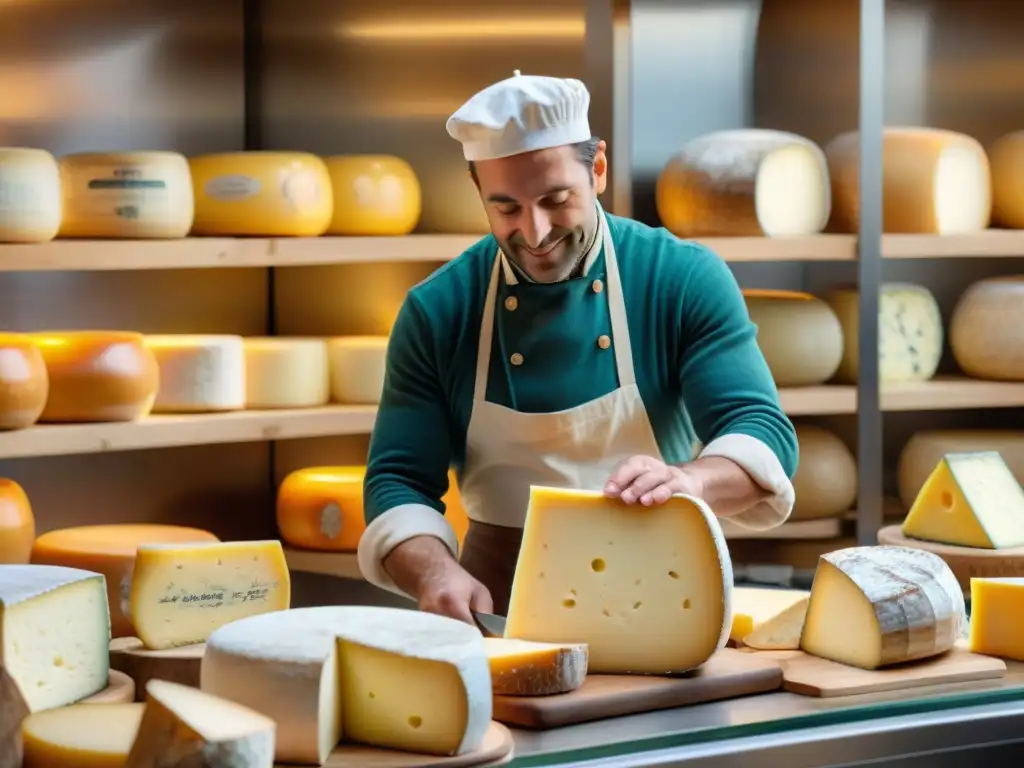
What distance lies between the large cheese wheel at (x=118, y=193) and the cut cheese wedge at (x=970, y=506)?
1.58 metres

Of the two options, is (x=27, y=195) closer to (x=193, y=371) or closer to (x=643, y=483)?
(x=193, y=371)

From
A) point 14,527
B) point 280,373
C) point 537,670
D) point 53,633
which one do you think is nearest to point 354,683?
point 537,670

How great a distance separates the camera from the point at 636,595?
176 centimetres

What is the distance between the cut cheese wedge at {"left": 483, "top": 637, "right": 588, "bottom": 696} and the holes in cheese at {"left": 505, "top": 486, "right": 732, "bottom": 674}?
11 cm

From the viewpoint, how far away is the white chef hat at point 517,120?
81.5 inches

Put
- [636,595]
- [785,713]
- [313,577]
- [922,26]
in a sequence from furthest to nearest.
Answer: [922,26] < [313,577] < [636,595] < [785,713]

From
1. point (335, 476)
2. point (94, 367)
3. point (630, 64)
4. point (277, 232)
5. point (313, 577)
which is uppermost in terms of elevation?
point (630, 64)

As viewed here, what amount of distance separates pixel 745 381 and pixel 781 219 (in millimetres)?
1501

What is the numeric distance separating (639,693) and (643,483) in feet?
0.75

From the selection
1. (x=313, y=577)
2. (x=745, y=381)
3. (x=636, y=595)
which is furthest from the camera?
(x=313, y=577)

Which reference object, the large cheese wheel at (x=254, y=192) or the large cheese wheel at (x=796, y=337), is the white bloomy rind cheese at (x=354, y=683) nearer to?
the large cheese wheel at (x=254, y=192)

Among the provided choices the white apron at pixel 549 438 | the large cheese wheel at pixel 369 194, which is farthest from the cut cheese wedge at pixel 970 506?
the large cheese wheel at pixel 369 194

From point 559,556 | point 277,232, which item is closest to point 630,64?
point 277,232

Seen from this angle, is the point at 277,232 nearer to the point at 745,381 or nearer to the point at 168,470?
the point at 168,470
